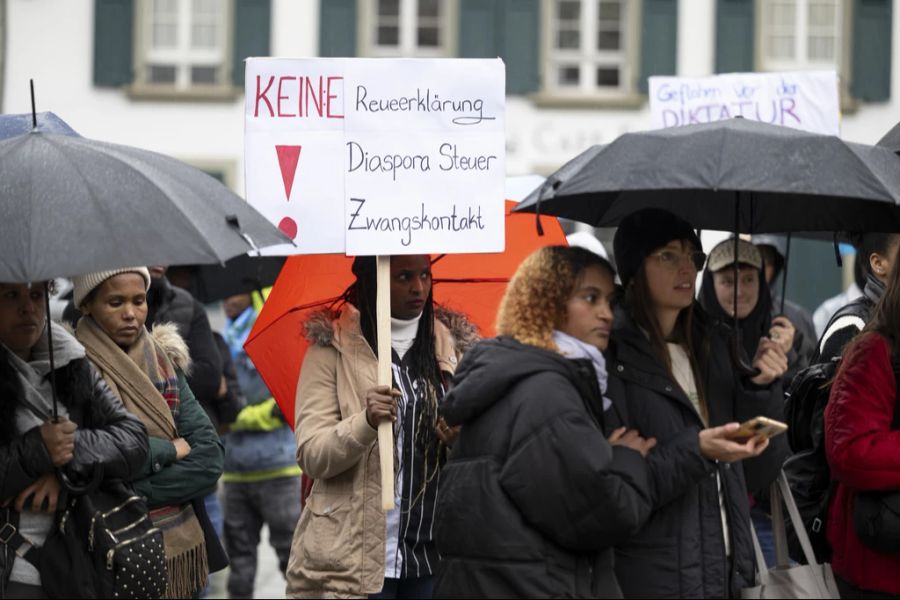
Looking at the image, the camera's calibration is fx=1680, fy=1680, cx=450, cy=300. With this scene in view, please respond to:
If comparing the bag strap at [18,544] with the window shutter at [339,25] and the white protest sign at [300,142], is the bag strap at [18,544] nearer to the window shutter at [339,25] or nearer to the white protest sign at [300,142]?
the white protest sign at [300,142]

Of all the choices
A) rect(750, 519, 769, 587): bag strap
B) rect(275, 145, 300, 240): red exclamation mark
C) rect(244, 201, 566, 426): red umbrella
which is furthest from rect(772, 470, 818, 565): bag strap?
rect(275, 145, 300, 240): red exclamation mark

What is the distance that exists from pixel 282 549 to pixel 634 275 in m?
5.04

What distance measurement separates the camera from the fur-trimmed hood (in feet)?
17.8

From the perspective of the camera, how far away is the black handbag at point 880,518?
5066mm

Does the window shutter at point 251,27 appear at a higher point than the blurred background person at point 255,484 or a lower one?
higher

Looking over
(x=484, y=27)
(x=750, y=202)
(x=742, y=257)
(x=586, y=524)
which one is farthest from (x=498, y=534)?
(x=484, y=27)

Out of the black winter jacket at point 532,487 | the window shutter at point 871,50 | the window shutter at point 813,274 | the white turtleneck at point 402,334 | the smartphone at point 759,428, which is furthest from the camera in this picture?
the window shutter at point 871,50

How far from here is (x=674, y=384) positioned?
4.71 m

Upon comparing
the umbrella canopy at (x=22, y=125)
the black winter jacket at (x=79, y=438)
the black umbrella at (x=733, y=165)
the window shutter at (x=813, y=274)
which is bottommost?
the window shutter at (x=813, y=274)

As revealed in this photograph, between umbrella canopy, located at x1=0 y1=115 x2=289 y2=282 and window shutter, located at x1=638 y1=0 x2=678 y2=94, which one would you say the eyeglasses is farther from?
window shutter, located at x1=638 y1=0 x2=678 y2=94

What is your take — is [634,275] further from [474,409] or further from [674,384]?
[474,409]

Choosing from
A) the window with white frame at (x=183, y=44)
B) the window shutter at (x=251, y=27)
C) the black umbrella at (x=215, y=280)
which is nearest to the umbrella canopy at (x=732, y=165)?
the black umbrella at (x=215, y=280)

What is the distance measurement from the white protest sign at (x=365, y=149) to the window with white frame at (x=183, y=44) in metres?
18.8

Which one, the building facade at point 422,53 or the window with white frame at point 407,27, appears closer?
the building facade at point 422,53
